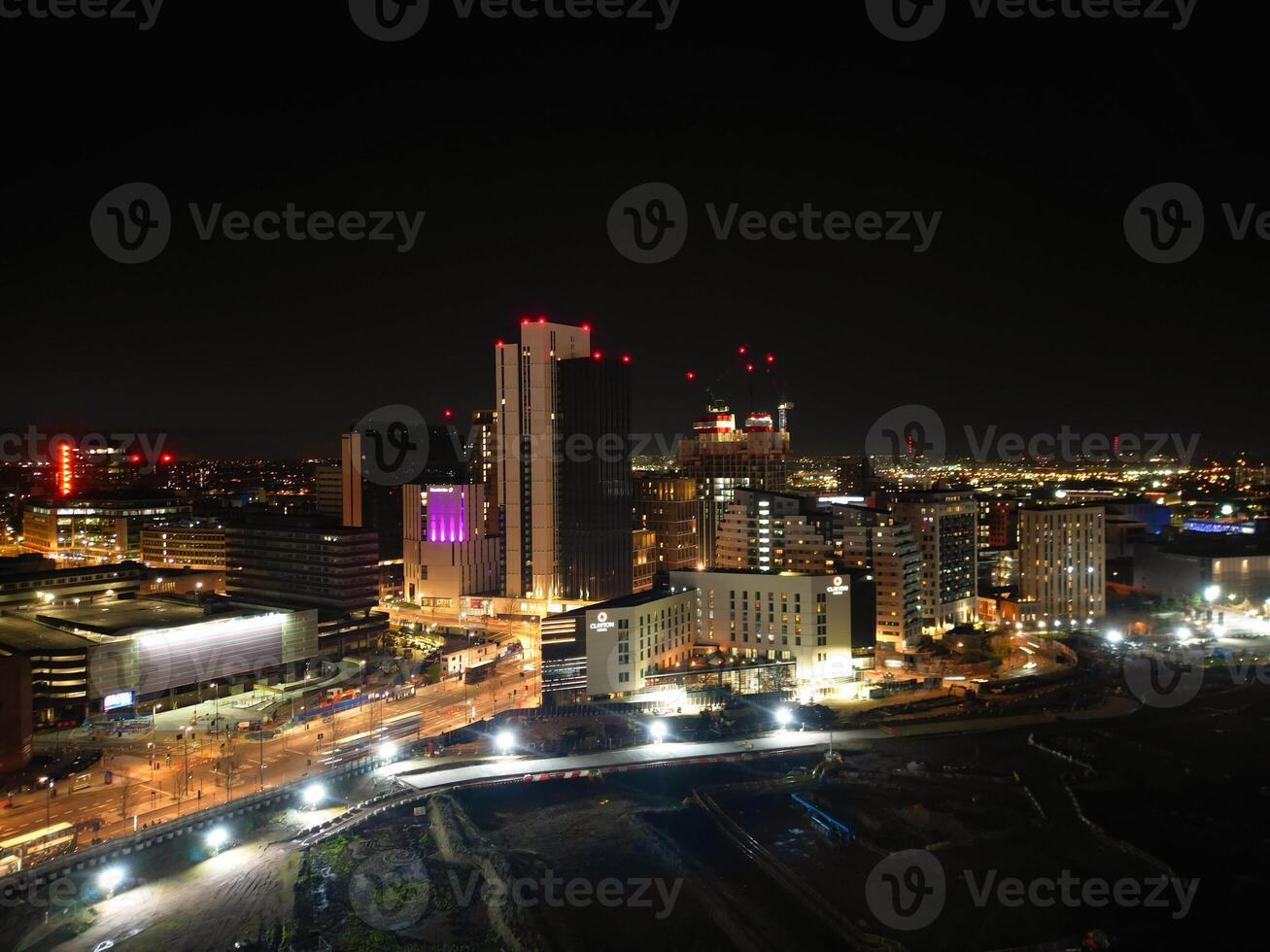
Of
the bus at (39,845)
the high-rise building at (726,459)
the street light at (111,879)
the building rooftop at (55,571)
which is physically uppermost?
the high-rise building at (726,459)

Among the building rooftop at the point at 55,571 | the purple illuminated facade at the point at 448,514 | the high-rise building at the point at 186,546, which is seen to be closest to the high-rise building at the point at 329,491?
the high-rise building at the point at 186,546

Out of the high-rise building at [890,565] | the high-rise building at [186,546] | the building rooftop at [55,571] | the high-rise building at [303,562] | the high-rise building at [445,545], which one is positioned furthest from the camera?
the high-rise building at [186,546]

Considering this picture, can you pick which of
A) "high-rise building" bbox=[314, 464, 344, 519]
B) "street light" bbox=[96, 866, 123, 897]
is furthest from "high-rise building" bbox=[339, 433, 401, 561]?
"street light" bbox=[96, 866, 123, 897]

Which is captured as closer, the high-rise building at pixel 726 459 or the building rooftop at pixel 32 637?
the building rooftop at pixel 32 637

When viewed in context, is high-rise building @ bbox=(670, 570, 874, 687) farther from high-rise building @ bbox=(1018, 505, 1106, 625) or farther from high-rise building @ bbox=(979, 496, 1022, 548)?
high-rise building @ bbox=(979, 496, 1022, 548)

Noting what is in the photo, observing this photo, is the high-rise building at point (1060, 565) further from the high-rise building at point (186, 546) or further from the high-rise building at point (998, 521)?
the high-rise building at point (186, 546)

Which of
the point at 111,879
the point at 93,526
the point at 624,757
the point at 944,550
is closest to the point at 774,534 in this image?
the point at 944,550
